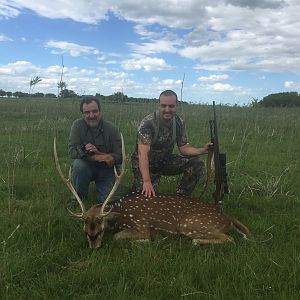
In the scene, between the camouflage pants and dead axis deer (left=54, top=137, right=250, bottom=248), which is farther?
the camouflage pants

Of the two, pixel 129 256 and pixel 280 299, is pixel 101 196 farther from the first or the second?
pixel 280 299

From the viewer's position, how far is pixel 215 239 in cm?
492

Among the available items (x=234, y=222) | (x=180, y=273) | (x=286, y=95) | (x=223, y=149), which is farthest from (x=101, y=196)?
(x=286, y=95)

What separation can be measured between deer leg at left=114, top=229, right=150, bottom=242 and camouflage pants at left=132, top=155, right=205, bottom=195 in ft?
5.26

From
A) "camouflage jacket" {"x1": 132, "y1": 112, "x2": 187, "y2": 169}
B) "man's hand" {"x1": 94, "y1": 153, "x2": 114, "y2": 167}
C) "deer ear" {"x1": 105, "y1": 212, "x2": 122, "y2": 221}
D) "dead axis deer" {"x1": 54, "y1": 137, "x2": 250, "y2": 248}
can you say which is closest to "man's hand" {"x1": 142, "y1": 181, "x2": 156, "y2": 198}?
"dead axis deer" {"x1": 54, "y1": 137, "x2": 250, "y2": 248}

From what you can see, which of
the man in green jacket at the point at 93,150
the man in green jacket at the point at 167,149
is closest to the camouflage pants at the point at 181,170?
the man in green jacket at the point at 167,149

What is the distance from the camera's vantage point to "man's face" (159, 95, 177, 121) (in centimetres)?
623

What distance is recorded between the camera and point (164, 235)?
518 centimetres

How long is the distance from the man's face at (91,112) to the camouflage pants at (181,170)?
0.93 meters

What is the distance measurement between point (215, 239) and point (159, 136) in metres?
2.23

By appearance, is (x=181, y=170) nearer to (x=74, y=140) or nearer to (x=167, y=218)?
(x=74, y=140)

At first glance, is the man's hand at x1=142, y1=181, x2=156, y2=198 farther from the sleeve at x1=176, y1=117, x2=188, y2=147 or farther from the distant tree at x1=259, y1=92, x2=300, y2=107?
the distant tree at x1=259, y1=92, x2=300, y2=107

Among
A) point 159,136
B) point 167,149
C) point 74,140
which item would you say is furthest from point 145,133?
point 74,140

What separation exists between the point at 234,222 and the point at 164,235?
2.70 feet
